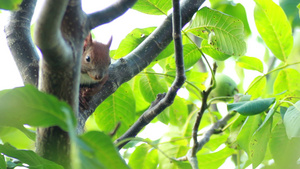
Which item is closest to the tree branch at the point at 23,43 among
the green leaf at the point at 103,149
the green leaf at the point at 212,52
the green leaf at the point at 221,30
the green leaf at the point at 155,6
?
the green leaf at the point at 155,6

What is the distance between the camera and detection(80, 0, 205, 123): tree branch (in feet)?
5.35

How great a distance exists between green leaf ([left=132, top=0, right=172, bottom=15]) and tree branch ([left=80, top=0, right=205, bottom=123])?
0.14m

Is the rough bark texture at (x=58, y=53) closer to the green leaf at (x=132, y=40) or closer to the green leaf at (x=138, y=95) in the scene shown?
the green leaf at (x=132, y=40)

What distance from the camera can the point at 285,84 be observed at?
6.94ft

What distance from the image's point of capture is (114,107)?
2.02m

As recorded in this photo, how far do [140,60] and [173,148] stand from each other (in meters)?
0.79

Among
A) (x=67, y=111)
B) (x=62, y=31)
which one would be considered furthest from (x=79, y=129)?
(x=67, y=111)

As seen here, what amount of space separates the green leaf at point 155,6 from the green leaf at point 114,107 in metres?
0.43

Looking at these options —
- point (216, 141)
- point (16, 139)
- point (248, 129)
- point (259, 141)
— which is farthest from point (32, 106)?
point (216, 141)

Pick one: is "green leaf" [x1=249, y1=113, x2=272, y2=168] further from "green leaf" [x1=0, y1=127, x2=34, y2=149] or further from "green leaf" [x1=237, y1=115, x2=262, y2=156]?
"green leaf" [x1=0, y1=127, x2=34, y2=149]

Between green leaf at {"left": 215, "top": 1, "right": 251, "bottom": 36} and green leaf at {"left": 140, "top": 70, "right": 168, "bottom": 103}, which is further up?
green leaf at {"left": 215, "top": 1, "right": 251, "bottom": 36}

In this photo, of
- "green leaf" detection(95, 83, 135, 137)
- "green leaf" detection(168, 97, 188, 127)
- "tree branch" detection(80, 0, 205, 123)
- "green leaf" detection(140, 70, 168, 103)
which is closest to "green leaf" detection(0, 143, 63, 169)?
"tree branch" detection(80, 0, 205, 123)

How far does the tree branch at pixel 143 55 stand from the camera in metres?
1.63

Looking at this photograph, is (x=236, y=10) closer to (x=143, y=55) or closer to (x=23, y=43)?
(x=143, y=55)
